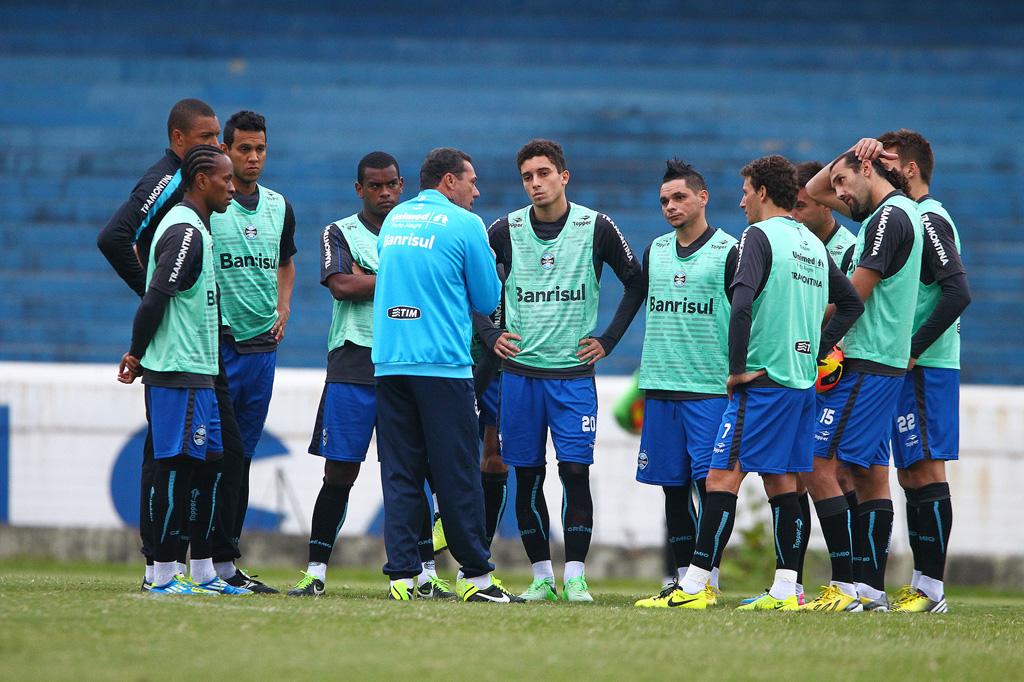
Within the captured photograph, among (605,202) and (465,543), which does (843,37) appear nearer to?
(605,202)

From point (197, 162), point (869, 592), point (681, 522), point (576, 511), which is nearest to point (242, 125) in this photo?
point (197, 162)

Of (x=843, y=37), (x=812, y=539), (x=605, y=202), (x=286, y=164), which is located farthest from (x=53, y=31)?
(x=812, y=539)

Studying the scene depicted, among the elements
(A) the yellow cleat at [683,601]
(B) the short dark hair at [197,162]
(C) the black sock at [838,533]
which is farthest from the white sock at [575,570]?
(B) the short dark hair at [197,162]

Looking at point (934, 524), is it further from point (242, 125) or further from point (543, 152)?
point (242, 125)

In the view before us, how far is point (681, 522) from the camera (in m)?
7.06

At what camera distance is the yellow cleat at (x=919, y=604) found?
693 centimetres

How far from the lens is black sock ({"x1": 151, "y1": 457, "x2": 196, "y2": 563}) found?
6.14 meters

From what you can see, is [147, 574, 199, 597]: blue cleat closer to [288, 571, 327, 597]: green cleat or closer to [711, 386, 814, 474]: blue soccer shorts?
[288, 571, 327, 597]: green cleat

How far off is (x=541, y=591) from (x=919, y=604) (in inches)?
76.5

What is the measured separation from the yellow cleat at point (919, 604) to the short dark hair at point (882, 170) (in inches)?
84.5

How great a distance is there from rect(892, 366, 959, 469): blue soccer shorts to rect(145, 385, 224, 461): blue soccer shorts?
139 inches

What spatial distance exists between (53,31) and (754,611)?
12.6m

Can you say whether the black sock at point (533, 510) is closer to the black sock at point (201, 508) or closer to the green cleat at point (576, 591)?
the green cleat at point (576, 591)

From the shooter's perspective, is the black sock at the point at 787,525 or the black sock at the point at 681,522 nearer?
the black sock at the point at 787,525
